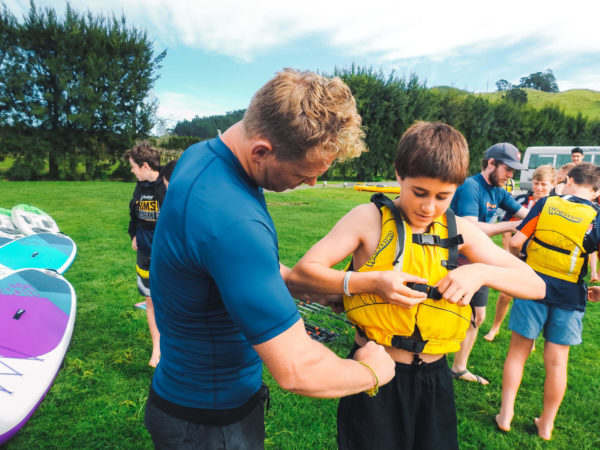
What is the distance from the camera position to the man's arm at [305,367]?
1089 millimetres

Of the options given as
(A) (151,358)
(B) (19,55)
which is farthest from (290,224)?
(B) (19,55)

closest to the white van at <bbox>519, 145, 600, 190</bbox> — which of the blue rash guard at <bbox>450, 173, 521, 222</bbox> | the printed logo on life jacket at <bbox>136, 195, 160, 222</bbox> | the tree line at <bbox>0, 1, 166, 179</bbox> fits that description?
the blue rash guard at <bbox>450, 173, 521, 222</bbox>

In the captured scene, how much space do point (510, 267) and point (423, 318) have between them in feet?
1.70

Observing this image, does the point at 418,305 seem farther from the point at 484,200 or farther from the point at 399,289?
the point at 484,200

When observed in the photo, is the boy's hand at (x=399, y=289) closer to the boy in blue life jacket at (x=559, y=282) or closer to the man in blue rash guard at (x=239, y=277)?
the man in blue rash guard at (x=239, y=277)

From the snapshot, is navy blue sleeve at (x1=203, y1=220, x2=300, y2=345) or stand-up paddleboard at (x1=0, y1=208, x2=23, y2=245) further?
stand-up paddleboard at (x1=0, y1=208, x2=23, y2=245)

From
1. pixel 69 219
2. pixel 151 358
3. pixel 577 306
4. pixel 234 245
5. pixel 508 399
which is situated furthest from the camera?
pixel 69 219

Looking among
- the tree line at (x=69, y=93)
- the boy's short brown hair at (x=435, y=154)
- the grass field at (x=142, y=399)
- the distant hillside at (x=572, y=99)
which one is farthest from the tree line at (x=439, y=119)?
the distant hillside at (x=572, y=99)

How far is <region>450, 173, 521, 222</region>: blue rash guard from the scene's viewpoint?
3.75 metres

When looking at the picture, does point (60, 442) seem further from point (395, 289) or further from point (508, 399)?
point (508, 399)

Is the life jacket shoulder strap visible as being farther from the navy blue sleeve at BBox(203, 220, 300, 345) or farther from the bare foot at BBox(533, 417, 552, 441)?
the bare foot at BBox(533, 417, 552, 441)

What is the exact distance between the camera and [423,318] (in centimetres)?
178

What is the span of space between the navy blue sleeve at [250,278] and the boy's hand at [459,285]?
0.89m

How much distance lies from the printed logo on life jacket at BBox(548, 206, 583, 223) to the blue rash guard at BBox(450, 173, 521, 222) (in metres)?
0.68
